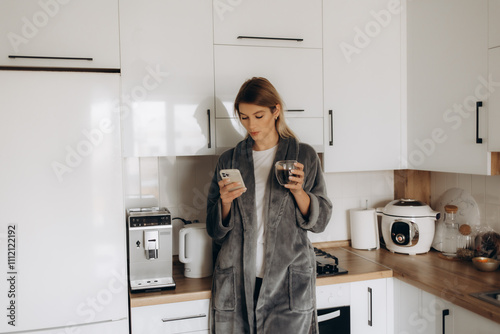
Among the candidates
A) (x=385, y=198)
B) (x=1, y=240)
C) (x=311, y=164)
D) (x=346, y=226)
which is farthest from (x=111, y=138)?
(x=385, y=198)

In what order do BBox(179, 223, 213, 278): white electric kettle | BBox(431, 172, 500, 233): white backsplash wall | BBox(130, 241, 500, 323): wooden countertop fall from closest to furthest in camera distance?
1. BBox(130, 241, 500, 323): wooden countertop
2. BBox(179, 223, 213, 278): white electric kettle
3. BBox(431, 172, 500, 233): white backsplash wall

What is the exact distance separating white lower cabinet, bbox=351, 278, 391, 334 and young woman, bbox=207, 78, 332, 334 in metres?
0.35

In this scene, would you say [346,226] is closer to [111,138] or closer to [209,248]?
[209,248]

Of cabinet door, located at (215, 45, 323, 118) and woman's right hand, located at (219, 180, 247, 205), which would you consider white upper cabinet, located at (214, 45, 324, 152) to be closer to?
cabinet door, located at (215, 45, 323, 118)

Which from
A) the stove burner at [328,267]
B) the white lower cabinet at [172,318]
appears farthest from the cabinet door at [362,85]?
the white lower cabinet at [172,318]

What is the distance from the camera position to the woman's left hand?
170 cm

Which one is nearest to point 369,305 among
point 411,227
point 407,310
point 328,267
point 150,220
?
point 407,310

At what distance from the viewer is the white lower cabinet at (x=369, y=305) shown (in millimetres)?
2152

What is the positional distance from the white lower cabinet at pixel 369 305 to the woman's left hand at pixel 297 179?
67cm

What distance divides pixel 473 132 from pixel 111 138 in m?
1.54

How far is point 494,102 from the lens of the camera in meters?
1.89

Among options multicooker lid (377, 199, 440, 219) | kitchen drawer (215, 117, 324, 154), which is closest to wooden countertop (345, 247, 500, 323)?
multicooker lid (377, 199, 440, 219)

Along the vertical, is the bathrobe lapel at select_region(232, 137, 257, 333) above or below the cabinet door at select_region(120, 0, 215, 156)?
below

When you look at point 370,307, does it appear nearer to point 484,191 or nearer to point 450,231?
point 450,231
